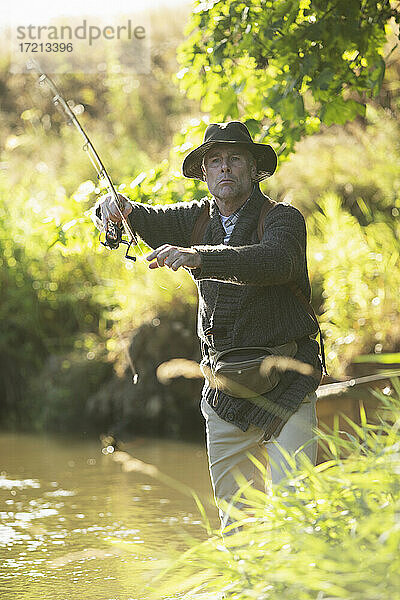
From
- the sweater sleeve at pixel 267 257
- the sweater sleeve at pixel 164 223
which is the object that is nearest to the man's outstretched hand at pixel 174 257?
the sweater sleeve at pixel 267 257

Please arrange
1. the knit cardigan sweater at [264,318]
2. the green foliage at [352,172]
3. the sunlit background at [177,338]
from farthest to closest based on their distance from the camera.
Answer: the green foliage at [352,172] < the knit cardigan sweater at [264,318] < the sunlit background at [177,338]

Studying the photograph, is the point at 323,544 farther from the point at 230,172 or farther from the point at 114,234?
the point at 114,234

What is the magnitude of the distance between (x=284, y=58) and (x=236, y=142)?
4.15 ft

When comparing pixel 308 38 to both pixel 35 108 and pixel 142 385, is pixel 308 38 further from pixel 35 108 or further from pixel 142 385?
pixel 35 108

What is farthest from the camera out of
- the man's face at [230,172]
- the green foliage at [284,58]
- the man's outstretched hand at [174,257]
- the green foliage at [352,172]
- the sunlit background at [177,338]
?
the green foliage at [352,172]

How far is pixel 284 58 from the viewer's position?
500 cm

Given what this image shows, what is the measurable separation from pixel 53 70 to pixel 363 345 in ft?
56.7

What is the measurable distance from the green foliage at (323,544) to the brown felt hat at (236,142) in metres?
1.32

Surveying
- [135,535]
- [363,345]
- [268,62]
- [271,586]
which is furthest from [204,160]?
[363,345]

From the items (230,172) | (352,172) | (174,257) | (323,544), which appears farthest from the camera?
(352,172)

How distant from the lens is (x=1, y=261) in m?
11.6

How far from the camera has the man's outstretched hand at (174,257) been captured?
330 centimetres

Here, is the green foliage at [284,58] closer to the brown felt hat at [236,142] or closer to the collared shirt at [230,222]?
the brown felt hat at [236,142]

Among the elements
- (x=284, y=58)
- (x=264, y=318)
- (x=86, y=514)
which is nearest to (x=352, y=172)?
(x=86, y=514)
